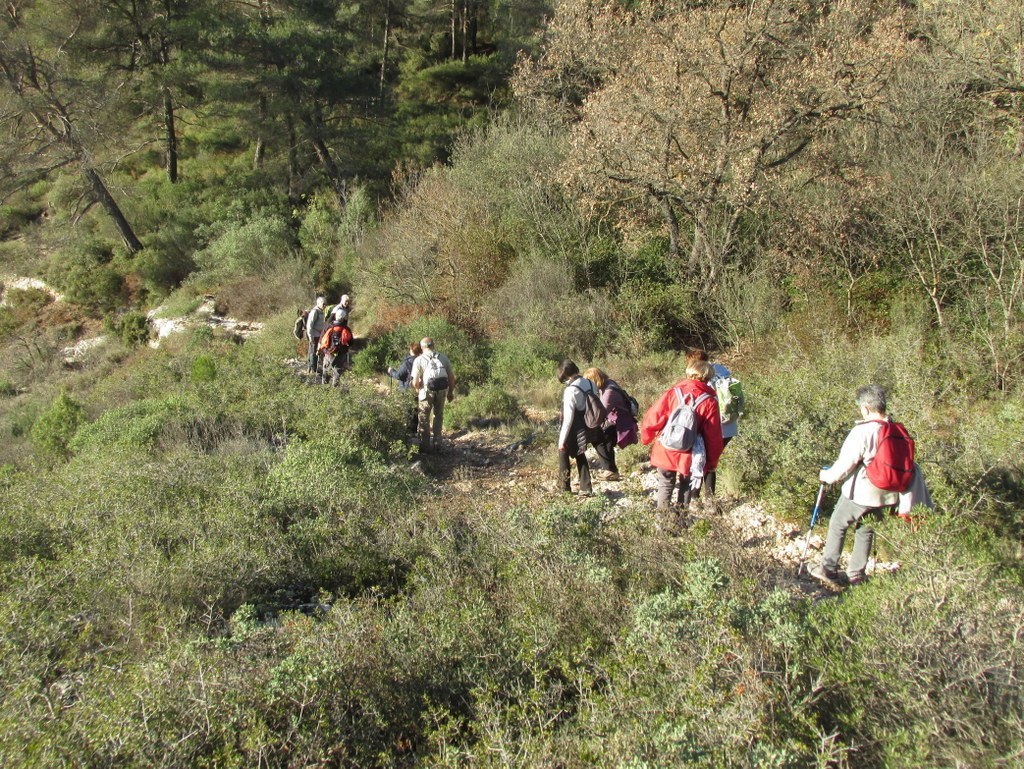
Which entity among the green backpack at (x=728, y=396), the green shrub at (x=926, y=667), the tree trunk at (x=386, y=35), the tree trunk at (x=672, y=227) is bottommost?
the green shrub at (x=926, y=667)

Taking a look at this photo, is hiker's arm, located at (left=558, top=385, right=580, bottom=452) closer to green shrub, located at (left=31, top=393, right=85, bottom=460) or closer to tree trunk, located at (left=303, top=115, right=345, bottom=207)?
green shrub, located at (left=31, top=393, right=85, bottom=460)

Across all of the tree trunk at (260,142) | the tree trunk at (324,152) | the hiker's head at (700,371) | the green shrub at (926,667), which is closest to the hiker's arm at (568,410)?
the hiker's head at (700,371)

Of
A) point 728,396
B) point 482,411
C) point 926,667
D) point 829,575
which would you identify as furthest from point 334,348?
point 926,667

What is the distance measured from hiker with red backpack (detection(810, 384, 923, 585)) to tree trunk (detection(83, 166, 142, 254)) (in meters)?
22.4

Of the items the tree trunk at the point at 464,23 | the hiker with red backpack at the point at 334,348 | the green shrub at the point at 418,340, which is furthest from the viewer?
the tree trunk at the point at 464,23

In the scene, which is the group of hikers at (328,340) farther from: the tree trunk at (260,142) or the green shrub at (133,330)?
the tree trunk at (260,142)

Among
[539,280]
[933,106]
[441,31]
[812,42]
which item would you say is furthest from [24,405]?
[441,31]

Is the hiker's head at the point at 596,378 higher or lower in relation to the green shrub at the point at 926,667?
higher

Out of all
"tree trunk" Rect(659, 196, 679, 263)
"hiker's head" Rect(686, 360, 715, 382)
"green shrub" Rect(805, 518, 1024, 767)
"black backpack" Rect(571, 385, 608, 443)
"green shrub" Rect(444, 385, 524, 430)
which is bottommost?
"green shrub" Rect(444, 385, 524, 430)

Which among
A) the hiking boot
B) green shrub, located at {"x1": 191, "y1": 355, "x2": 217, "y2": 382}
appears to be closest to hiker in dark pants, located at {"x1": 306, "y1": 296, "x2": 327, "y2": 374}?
green shrub, located at {"x1": 191, "y1": 355, "x2": 217, "y2": 382}

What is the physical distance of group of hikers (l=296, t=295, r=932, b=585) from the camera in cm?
397

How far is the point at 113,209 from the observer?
68.8ft

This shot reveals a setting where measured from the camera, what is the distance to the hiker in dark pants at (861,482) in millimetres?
3975

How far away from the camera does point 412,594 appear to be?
14.0 feet
